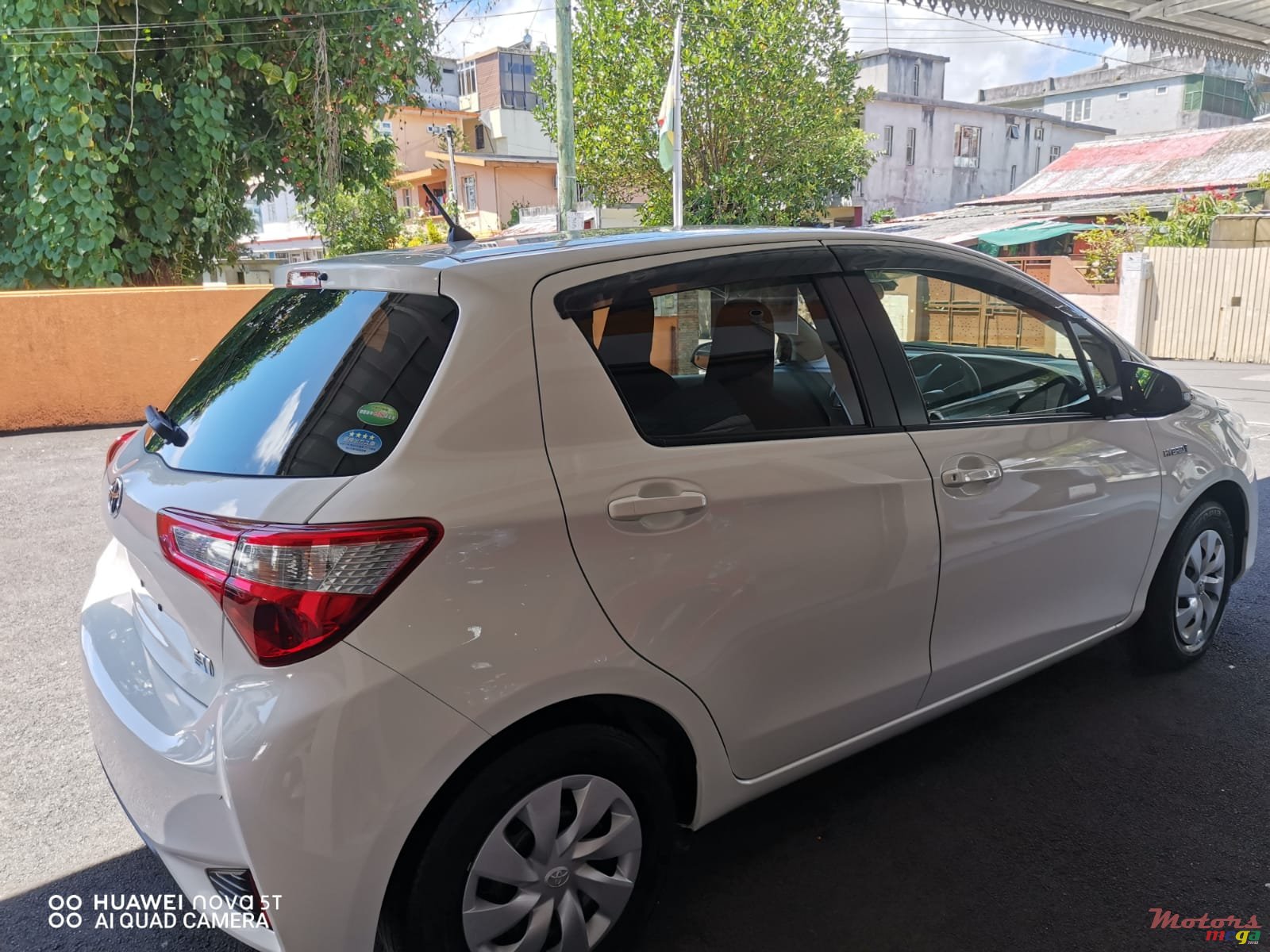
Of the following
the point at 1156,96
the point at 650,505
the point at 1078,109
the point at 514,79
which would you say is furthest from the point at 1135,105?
the point at 650,505

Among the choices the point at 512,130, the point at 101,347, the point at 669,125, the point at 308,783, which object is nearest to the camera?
the point at 308,783

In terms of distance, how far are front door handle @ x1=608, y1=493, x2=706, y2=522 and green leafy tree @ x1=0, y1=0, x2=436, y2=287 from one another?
9.68 metres

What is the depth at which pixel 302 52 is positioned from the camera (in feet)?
34.4

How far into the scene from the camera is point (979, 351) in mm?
3350

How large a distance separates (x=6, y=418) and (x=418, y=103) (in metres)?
6.11

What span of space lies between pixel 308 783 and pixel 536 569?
0.57 metres

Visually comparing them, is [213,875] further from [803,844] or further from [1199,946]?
[1199,946]

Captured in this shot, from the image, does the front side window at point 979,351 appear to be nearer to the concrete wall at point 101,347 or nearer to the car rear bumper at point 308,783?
the car rear bumper at point 308,783

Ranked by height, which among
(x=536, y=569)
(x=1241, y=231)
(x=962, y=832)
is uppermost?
(x=1241, y=231)

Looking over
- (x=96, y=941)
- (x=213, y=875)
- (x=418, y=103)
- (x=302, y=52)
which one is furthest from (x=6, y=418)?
(x=213, y=875)

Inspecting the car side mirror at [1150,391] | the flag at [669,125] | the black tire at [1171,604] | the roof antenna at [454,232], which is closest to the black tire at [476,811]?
the roof antenna at [454,232]

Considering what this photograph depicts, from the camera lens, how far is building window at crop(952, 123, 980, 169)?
141 ft

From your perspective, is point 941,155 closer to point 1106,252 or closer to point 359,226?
point 1106,252

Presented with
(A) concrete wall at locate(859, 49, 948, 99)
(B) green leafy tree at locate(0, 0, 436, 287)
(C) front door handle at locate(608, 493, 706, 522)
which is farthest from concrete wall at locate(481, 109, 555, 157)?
(C) front door handle at locate(608, 493, 706, 522)
